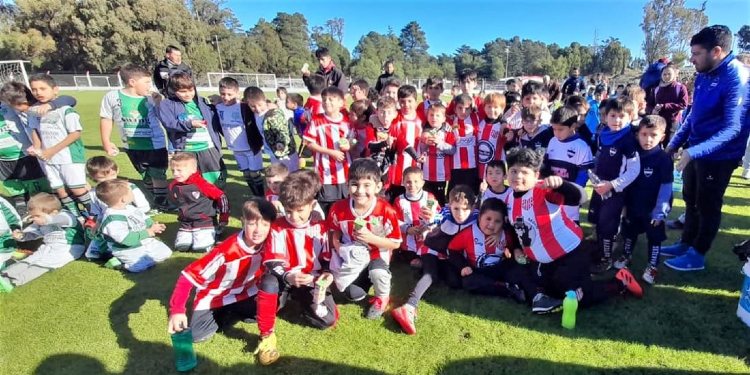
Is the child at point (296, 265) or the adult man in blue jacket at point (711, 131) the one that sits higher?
the adult man in blue jacket at point (711, 131)

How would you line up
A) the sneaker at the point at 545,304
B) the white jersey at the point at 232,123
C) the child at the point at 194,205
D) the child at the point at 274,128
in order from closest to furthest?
the sneaker at the point at 545,304 → the child at the point at 194,205 → the child at the point at 274,128 → the white jersey at the point at 232,123

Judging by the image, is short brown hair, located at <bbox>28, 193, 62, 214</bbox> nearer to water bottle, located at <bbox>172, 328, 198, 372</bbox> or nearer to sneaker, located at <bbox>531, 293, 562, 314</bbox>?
water bottle, located at <bbox>172, 328, 198, 372</bbox>

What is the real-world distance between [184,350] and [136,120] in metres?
3.75

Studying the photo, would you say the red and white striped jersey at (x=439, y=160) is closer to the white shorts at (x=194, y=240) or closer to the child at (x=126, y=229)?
the white shorts at (x=194, y=240)

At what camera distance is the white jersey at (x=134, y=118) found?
5.06 metres

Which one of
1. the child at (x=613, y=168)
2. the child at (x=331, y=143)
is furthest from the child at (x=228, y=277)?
the child at (x=613, y=168)

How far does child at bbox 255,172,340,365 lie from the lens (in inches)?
108

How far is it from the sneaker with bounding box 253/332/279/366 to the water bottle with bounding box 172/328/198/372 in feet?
1.42

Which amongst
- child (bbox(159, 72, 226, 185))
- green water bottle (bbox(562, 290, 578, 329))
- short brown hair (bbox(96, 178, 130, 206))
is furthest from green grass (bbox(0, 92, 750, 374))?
child (bbox(159, 72, 226, 185))

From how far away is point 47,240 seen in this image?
13.6 feet

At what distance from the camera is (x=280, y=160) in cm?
529

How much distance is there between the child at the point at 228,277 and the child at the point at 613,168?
3.00 metres

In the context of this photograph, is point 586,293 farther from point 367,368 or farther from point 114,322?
point 114,322

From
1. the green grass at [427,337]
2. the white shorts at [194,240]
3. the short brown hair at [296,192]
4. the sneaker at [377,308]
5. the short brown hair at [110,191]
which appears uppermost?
the short brown hair at [296,192]
